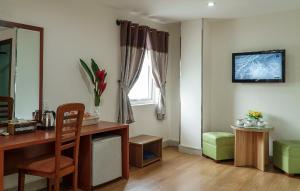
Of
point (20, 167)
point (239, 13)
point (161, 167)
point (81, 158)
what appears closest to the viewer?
point (20, 167)

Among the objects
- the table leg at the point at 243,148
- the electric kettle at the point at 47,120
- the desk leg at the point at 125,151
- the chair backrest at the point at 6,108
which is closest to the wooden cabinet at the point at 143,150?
the desk leg at the point at 125,151

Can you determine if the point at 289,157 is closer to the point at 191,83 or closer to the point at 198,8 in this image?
the point at 191,83

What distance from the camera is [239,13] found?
163 inches

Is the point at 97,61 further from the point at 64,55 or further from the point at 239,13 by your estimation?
the point at 239,13

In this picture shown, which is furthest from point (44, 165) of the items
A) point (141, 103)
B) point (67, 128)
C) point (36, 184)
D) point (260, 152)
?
point (260, 152)

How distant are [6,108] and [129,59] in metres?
1.89

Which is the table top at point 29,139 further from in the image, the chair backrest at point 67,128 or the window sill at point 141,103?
the window sill at point 141,103

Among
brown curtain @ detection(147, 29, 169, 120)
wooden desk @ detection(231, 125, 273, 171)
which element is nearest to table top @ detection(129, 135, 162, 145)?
brown curtain @ detection(147, 29, 169, 120)

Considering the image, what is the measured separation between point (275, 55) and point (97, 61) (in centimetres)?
272

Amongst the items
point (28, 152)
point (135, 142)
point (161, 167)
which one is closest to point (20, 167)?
point (28, 152)

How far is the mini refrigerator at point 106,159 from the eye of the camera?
9.84 ft

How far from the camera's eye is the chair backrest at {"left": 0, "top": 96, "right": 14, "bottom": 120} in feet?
9.19

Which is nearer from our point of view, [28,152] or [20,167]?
[20,167]

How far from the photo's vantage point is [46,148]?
9.59 ft
